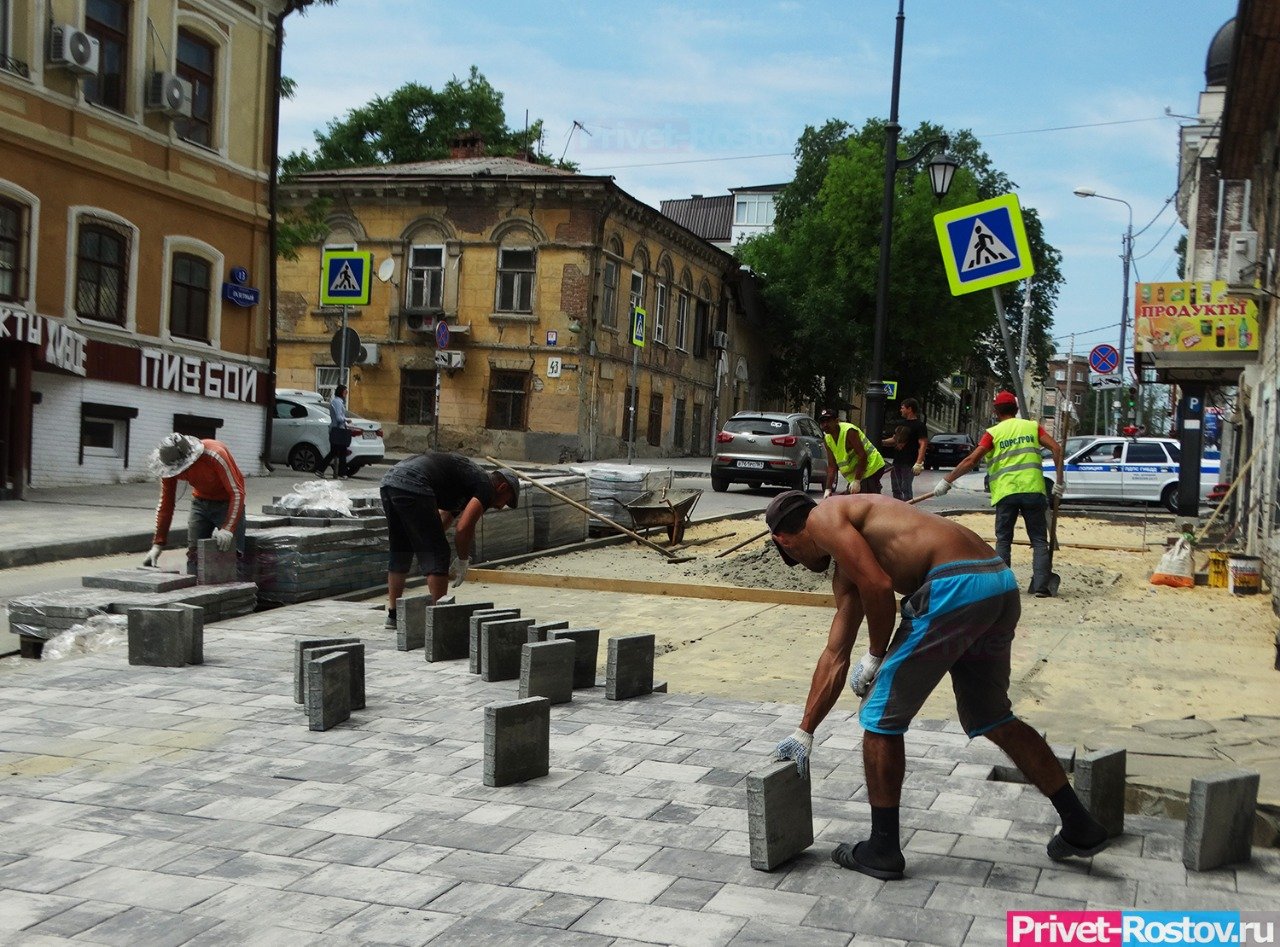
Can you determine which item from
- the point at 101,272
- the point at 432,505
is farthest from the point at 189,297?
the point at 432,505

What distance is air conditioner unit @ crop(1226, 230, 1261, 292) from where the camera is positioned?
49.8 ft

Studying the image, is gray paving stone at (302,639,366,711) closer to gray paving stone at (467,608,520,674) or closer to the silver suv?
gray paving stone at (467,608,520,674)

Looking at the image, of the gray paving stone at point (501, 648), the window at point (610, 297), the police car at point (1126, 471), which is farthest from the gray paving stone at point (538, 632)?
the window at point (610, 297)

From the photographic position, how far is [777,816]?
4.20 meters

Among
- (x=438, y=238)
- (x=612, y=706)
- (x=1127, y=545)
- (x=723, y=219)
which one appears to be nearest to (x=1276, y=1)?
(x=1127, y=545)

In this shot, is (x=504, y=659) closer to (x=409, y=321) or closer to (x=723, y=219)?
(x=409, y=321)

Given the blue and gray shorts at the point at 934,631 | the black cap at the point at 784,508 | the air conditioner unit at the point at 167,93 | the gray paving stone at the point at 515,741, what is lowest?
the gray paving stone at the point at 515,741

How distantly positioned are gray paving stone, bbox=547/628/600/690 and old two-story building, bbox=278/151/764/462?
82.7 ft

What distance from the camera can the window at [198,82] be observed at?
21.3 metres

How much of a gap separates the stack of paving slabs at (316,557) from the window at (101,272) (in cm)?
999

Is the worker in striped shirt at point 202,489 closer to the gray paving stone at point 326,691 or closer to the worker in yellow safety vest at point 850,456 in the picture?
the gray paving stone at point 326,691

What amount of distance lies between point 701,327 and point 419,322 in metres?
11.5

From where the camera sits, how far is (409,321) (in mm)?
34812

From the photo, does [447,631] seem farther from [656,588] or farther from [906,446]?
[906,446]
